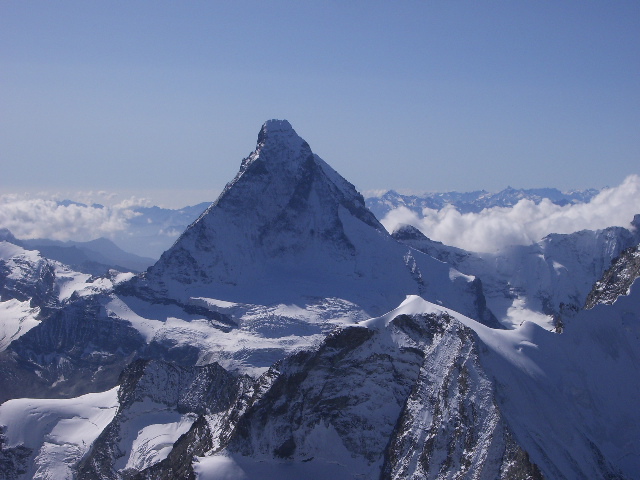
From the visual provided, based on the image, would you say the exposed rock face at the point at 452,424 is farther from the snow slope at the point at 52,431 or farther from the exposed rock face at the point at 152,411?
the snow slope at the point at 52,431

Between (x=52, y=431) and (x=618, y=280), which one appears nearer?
(x=618, y=280)

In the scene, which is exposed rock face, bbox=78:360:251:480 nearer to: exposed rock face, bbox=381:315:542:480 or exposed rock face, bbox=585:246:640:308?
exposed rock face, bbox=381:315:542:480

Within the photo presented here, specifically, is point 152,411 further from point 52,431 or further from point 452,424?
point 452,424

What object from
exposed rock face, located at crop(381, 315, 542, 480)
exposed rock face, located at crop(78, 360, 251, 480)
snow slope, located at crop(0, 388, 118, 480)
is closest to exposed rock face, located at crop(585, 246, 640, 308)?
exposed rock face, located at crop(381, 315, 542, 480)

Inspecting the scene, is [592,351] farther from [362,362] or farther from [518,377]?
[362,362]

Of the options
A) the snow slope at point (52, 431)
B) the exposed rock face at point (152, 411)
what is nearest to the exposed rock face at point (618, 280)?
the exposed rock face at point (152, 411)

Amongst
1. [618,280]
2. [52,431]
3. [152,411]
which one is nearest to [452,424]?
[618,280]

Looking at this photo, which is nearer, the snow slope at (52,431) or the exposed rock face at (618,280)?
the exposed rock face at (618,280)

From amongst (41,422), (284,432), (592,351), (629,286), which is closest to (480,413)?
(284,432)
